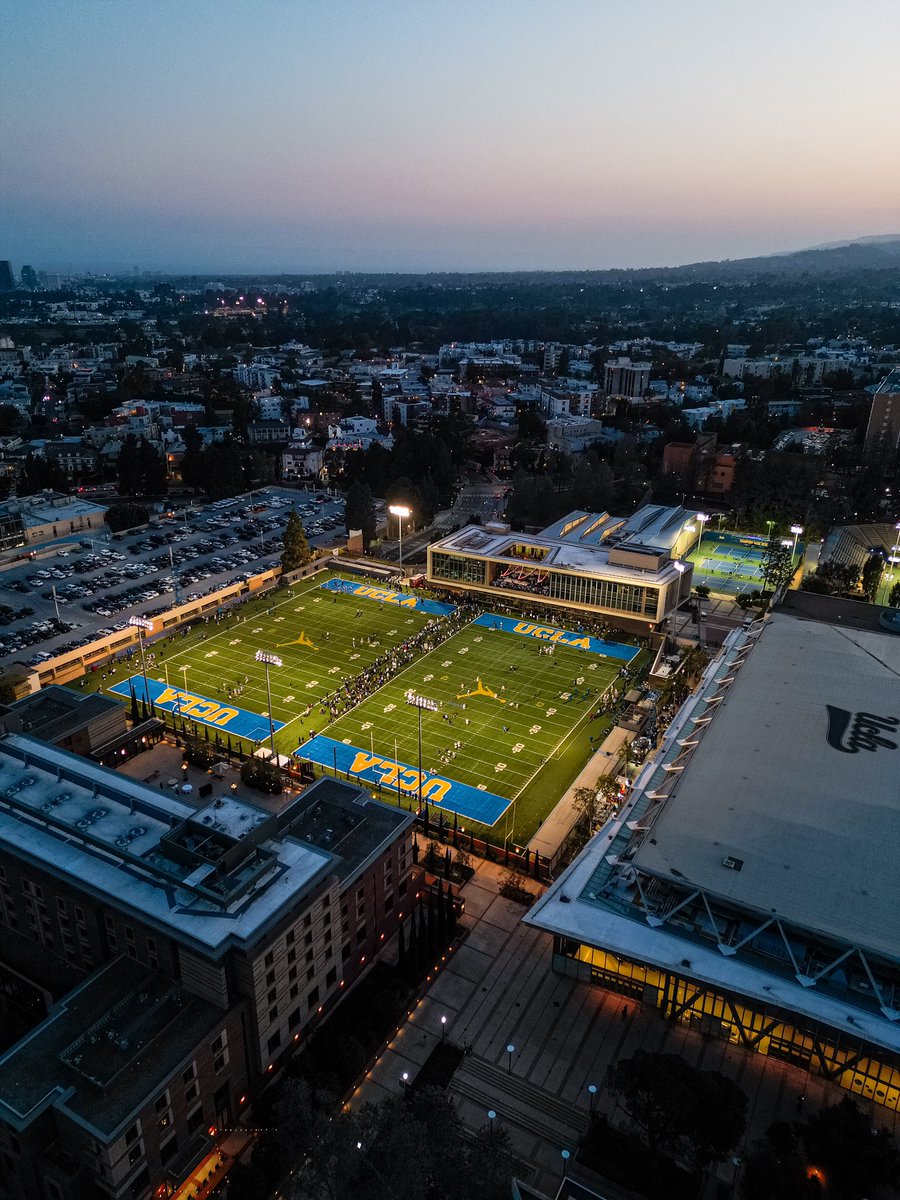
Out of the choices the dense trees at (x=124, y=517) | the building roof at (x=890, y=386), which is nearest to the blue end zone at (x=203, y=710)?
the dense trees at (x=124, y=517)

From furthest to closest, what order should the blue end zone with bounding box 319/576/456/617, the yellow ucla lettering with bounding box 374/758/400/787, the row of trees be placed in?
the blue end zone with bounding box 319/576/456/617 < the yellow ucla lettering with bounding box 374/758/400/787 < the row of trees

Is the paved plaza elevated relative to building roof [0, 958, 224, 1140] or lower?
lower

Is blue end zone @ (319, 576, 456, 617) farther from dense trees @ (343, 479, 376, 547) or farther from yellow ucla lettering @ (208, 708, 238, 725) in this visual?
yellow ucla lettering @ (208, 708, 238, 725)

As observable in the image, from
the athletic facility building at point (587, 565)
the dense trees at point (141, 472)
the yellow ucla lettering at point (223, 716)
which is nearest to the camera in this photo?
the yellow ucla lettering at point (223, 716)

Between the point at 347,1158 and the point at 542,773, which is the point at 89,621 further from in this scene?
the point at 347,1158

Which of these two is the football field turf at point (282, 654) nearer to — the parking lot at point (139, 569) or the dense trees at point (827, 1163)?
the parking lot at point (139, 569)

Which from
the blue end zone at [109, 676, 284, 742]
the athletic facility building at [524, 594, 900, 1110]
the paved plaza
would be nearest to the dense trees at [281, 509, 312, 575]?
the blue end zone at [109, 676, 284, 742]
